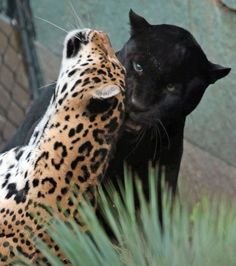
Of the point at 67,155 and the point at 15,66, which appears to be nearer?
the point at 67,155

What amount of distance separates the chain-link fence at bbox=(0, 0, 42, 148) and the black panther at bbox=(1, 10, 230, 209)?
207 centimetres

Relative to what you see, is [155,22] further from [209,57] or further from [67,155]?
[67,155]

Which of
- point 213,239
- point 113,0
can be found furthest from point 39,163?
point 113,0

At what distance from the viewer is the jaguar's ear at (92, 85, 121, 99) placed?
6.36 feet

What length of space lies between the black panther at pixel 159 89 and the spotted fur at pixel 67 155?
44 centimetres

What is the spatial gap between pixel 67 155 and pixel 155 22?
194 centimetres

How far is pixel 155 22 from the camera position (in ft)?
12.6

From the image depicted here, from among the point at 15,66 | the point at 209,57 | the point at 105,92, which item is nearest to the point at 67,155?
the point at 105,92

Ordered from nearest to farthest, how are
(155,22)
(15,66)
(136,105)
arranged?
(136,105)
(155,22)
(15,66)

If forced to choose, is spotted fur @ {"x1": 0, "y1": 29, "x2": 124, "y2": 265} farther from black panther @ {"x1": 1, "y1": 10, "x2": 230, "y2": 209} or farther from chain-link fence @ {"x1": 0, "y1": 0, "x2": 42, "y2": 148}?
chain-link fence @ {"x1": 0, "y1": 0, "x2": 42, "y2": 148}

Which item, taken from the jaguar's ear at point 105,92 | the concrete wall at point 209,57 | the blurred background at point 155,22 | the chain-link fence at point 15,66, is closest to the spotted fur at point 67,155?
the jaguar's ear at point 105,92

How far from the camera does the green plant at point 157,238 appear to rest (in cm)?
147

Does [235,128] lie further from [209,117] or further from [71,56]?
[71,56]

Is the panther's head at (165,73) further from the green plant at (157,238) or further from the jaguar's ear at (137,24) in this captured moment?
the green plant at (157,238)
